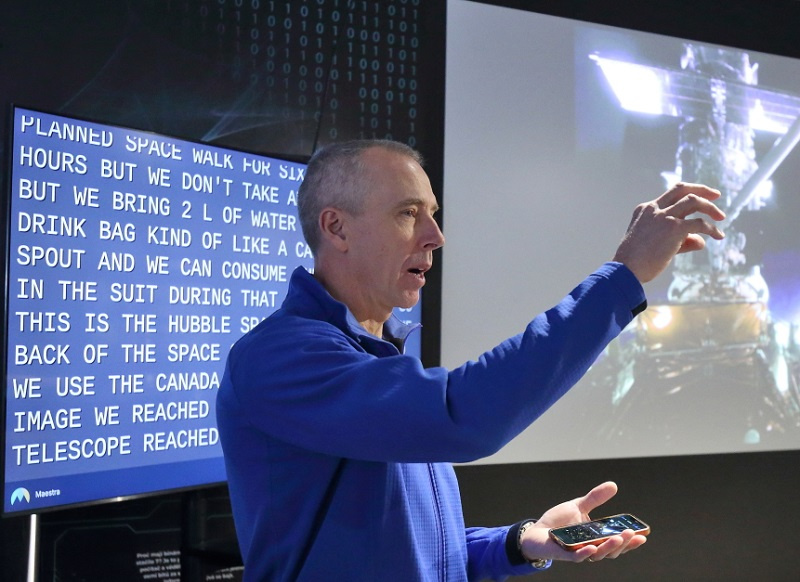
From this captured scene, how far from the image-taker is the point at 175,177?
2.41 metres

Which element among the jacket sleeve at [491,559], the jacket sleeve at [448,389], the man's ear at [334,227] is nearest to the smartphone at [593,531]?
the jacket sleeve at [491,559]

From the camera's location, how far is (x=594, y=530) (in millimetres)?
1251

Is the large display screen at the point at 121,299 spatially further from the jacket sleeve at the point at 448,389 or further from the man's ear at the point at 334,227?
the jacket sleeve at the point at 448,389

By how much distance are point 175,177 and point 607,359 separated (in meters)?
2.23

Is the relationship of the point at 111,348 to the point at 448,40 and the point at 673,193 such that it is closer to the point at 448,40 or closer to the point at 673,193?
the point at 673,193

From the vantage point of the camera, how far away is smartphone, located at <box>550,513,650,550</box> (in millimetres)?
1208

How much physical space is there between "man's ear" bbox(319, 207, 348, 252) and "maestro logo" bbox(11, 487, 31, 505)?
123 centimetres

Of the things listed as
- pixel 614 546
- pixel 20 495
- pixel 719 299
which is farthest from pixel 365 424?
pixel 719 299

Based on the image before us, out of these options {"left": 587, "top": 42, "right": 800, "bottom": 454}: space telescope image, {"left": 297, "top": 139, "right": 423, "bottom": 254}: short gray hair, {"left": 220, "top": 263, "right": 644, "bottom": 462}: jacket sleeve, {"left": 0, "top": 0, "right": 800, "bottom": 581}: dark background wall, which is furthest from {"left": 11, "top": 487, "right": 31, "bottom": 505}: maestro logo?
{"left": 587, "top": 42, "right": 800, "bottom": 454}: space telescope image

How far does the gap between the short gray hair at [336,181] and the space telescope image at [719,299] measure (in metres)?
2.64

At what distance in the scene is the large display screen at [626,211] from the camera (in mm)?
3609

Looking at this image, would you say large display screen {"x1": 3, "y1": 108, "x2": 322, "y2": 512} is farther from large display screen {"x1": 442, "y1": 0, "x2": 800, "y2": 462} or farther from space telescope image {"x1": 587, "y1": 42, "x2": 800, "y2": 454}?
space telescope image {"x1": 587, "y1": 42, "x2": 800, "y2": 454}

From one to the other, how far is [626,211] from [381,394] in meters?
3.09

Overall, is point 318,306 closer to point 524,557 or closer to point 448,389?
point 448,389
